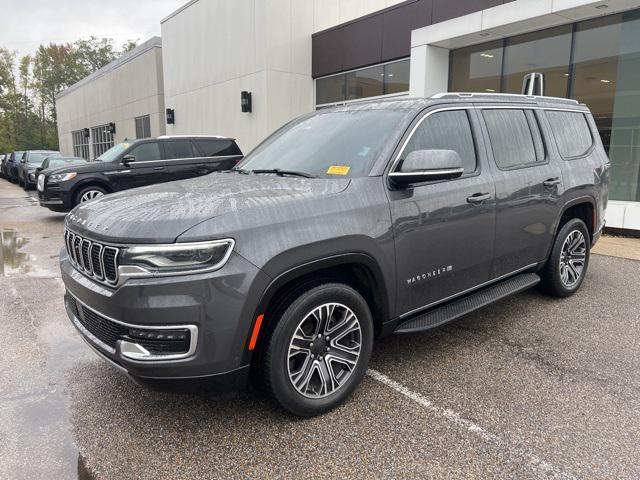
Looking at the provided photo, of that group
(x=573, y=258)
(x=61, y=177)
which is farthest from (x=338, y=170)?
(x=61, y=177)

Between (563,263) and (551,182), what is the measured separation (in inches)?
41.5

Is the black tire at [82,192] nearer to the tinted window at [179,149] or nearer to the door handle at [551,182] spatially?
the tinted window at [179,149]

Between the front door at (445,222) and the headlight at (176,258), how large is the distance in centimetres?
126

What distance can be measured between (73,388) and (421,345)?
264 cm

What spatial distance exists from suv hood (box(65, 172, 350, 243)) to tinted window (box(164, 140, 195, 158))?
7.89 metres

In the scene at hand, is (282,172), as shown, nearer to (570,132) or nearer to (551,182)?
(551,182)

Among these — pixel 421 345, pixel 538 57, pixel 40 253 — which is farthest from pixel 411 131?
pixel 538 57

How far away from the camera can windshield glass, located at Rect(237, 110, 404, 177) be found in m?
3.28

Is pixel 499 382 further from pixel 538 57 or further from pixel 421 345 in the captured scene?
pixel 538 57

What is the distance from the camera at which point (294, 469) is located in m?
2.49

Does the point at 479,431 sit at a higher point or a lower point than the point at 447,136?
lower

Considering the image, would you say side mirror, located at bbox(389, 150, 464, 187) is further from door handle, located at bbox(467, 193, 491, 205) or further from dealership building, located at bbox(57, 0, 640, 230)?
dealership building, located at bbox(57, 0, 640, 230)

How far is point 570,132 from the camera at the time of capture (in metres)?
4.93

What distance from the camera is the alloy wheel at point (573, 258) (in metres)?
4.99
